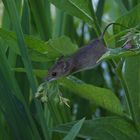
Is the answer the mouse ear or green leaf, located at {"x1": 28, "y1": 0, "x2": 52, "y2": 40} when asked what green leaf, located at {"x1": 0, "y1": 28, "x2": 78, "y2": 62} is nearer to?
the mouse ear

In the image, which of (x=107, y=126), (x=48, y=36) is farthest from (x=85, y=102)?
(x=107, y=126)

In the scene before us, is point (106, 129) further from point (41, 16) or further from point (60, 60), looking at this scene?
point (41, 16)

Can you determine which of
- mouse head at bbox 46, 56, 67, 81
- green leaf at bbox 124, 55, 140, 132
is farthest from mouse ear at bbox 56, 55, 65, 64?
green leaf at bbox 124, 55, 140, 132

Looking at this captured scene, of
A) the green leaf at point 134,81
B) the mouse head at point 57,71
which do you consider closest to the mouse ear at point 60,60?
the mouse head at point 57,71

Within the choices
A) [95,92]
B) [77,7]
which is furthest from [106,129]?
[77,7]

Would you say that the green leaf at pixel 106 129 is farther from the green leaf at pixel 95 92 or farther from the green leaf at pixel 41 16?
the green leaf at pixel 41 16

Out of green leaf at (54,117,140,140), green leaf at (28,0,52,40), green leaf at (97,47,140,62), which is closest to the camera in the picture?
green leaf at (97,47,140,62)
